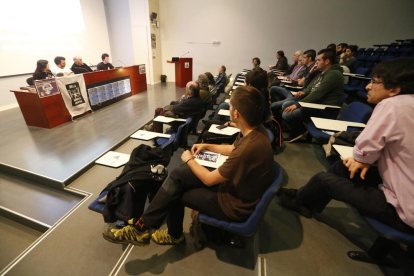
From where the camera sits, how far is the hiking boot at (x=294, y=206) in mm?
1834

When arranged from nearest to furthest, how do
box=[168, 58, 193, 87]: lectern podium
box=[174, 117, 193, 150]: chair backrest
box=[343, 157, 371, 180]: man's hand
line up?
box=[343, 157, 371, 180]: man's hand
box=[174, 117, 193, 150]: chair backrest
box=[168, 58, 193, 87]: lectern podium

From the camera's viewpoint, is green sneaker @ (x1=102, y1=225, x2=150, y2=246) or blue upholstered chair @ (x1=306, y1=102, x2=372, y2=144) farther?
blue upholstered chair @ (x1=306, y1=102, x2=372, y2=144)

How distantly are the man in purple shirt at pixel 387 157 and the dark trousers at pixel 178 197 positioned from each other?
35.1 inches

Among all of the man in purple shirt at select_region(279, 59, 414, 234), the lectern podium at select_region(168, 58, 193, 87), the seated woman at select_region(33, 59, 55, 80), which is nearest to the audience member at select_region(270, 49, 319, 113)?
the man in purple shirt at select_region(279, 59, 414, 234)

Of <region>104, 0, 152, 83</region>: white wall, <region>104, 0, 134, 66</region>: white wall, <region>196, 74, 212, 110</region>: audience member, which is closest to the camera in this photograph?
<region>196, 74, 212, 110</region>: audience member

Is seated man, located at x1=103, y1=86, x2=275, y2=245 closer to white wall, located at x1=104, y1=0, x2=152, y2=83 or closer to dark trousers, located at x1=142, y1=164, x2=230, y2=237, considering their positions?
dark trousers, located at x1=142, y1=164, x2=230, y2=237

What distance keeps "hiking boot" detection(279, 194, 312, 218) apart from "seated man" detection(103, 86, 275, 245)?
0.84 m

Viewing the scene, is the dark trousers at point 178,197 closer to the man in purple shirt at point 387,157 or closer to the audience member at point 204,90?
the man in purple shirt at point 387,157

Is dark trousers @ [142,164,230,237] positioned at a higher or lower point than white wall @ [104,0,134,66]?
lower

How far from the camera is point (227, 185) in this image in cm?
129

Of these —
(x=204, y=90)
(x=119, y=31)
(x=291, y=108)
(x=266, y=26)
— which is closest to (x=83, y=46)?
(x=119, y=31)

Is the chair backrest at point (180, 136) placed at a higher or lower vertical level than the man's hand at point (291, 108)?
lower

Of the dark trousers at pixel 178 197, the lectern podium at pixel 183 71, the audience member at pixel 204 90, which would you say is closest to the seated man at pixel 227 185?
the dark trousers at pixel 178 197

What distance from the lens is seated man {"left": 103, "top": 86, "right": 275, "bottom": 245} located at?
1144 mm
